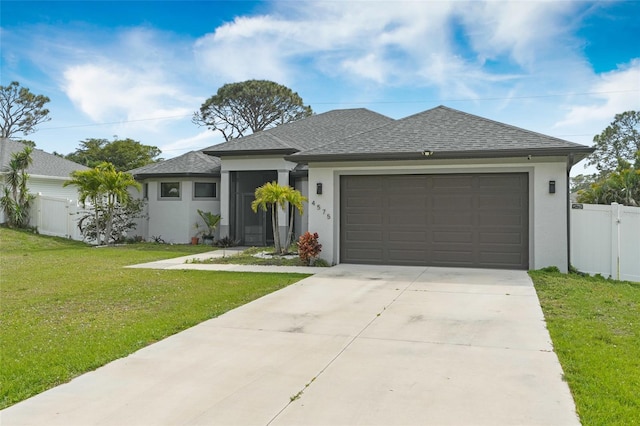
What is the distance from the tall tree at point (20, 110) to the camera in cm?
4122

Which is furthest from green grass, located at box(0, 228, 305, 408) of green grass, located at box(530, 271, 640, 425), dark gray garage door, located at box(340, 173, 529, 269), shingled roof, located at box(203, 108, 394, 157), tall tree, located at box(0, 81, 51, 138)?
tall tree, located at box(0, 81, 51, 138)

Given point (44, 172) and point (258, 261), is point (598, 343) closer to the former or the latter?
point (258, 261)

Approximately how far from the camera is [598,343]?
197 inches

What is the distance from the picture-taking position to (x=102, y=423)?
3.30 meters

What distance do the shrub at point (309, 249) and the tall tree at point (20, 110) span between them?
134 feet

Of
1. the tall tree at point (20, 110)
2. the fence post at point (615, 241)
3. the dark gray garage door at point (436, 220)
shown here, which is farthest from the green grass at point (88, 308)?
the tall tree at point (20, 110)

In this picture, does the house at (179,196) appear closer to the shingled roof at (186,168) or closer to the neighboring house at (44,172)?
the shingled roof at (186,168)

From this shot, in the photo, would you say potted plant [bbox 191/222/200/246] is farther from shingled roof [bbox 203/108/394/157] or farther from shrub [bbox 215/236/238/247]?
shingled roof [bbox 203/108/394/157]

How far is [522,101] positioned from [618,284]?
64.9 ft

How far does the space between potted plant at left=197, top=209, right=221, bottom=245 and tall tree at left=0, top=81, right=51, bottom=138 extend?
33486mm

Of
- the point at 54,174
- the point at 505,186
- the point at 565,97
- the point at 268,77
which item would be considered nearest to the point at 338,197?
the point at 505,186

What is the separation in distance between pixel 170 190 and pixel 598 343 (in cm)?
1632

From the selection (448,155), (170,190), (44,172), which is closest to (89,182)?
(170,190)

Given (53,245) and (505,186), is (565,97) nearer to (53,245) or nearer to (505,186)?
(505,186)
